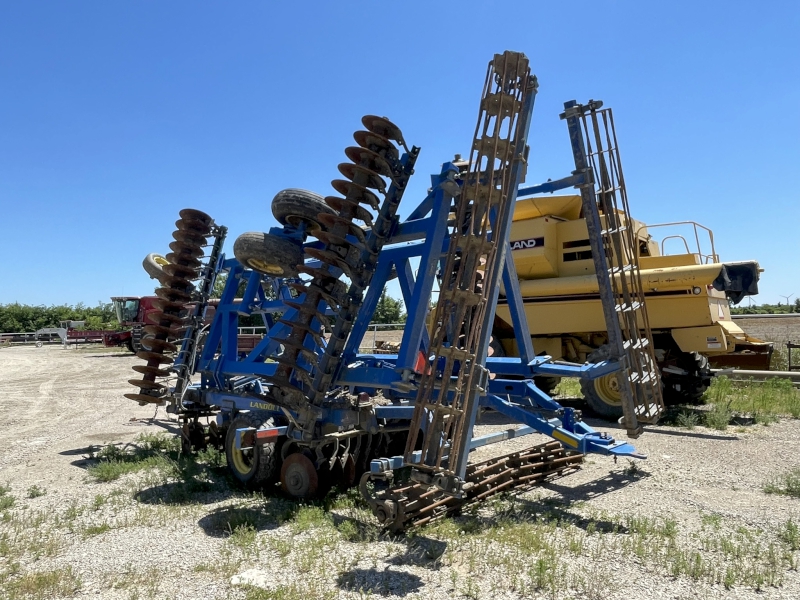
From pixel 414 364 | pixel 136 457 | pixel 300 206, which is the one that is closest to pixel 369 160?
pixel 300 206

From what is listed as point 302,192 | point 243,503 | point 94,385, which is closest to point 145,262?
point 302,192

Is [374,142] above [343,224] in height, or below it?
above

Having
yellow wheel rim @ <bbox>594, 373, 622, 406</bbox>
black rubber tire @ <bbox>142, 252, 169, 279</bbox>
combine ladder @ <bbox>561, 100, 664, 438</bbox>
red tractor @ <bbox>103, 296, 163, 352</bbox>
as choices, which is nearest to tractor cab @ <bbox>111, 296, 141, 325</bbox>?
red tractor @ <bbox>103, 296, 163, 352</bbox>

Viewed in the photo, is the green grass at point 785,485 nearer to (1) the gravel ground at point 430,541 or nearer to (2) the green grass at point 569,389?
(1) the gravel ground at point 430,541

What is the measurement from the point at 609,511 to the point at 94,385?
16.3 m

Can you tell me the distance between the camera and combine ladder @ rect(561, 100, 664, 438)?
5.61 metres

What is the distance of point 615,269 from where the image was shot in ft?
19.4

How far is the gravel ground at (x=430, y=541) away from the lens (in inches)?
151

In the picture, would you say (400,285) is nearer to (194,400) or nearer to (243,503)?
(243,503)

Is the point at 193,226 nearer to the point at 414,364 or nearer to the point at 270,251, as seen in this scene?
the point at 270,251

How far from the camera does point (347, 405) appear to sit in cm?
586

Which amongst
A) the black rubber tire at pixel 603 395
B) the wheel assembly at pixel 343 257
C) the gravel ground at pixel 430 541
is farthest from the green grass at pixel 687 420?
the wheel assembly at pixel 343 257

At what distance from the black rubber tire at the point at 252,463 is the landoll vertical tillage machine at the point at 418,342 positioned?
1cm

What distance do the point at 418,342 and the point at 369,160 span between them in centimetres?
180
